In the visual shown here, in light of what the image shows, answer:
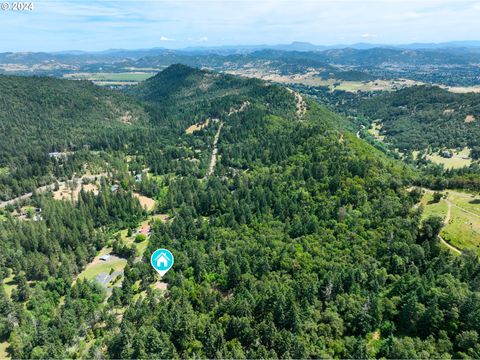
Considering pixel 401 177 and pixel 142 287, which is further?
pixel 401 177

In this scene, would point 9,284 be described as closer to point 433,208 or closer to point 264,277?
point 264,277

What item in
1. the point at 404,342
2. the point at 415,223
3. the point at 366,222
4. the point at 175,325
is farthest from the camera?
the point at 366,222

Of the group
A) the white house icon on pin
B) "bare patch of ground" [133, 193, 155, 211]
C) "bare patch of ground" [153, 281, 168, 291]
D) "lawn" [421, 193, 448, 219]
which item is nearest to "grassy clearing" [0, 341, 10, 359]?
"bare patch of ground" [153, 281, 168, 291]

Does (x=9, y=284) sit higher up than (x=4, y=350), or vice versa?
(x=9, y=284)

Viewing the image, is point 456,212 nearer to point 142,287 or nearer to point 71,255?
point 142,287

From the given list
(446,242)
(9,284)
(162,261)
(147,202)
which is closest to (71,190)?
(147,202)

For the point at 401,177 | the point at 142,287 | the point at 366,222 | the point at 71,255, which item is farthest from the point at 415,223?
the point at 71,255

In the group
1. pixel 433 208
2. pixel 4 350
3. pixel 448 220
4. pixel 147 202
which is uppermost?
A: pixel 433 208

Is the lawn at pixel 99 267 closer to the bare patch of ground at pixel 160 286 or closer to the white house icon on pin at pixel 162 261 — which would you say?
the bare patch of ground at pixel 160 286
